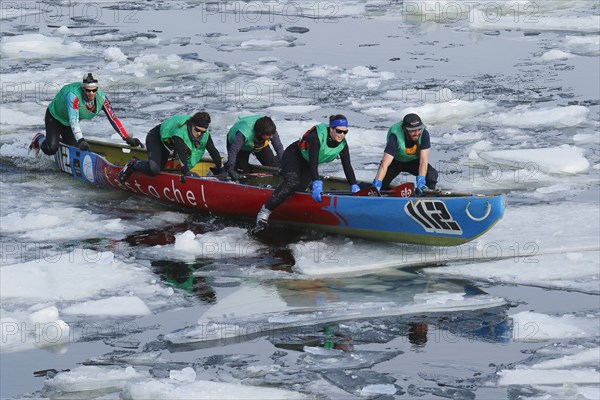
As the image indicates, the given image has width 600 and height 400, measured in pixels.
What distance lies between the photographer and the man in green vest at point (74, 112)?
13.9m

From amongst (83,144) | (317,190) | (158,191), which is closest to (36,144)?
(83,144)

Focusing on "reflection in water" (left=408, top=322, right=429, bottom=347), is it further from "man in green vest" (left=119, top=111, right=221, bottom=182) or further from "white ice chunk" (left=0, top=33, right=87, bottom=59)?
"white ice chunk" (left=0, top=33, right=87, bottom=59)

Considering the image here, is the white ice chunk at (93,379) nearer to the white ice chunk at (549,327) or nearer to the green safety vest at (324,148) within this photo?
the white ice chunk at (549,327)

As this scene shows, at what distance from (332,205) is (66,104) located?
4.08m

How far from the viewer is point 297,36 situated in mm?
23594

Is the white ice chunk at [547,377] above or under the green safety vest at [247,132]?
under

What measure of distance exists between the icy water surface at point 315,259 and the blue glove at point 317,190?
47 centimetres

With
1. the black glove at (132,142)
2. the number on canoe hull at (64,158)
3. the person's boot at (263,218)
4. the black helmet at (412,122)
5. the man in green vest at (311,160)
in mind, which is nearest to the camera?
the black helmet at (412,122)

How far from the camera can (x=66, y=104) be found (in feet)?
45.7

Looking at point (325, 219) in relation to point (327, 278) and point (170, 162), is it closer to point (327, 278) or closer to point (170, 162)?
point (327, 278)

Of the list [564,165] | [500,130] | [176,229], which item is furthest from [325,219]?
[500,130]

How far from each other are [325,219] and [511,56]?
34.1 ft

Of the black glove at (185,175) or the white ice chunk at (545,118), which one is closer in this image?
the black glove at (185,175)

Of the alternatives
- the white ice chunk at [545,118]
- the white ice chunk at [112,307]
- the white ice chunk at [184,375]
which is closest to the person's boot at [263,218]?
the white ice chunk at [112,307]
